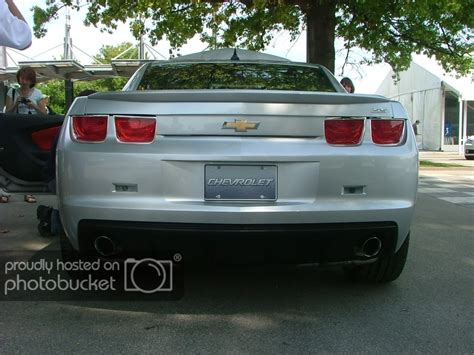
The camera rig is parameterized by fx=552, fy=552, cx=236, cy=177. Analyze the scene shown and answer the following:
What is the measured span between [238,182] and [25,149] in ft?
8.14

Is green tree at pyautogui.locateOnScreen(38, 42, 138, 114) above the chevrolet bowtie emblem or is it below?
above

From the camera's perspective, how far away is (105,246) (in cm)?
327

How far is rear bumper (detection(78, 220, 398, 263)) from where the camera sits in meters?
3.09

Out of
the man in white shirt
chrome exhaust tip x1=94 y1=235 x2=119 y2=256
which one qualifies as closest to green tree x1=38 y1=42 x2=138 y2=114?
the man in white shirt

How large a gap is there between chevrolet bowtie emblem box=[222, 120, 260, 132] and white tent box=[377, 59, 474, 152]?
24.9 metres

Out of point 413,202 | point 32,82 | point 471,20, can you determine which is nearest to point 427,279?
point 413,202

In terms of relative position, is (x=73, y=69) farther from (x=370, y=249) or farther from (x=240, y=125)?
(x=370, y=249)

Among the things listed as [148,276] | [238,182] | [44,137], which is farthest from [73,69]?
[238,182]

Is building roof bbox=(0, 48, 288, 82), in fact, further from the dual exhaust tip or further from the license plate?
the license plate

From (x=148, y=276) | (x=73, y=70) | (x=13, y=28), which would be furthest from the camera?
(x=73, y=70)

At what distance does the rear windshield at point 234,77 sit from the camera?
4.19 meters

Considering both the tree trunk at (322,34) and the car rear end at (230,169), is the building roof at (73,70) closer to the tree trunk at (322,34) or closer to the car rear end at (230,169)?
the tree trunk at (322,34)

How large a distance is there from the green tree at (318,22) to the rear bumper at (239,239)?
6823mm

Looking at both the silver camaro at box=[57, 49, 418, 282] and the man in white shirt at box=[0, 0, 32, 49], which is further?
the man in white shirt at box=[0, 0, 32, 49]
